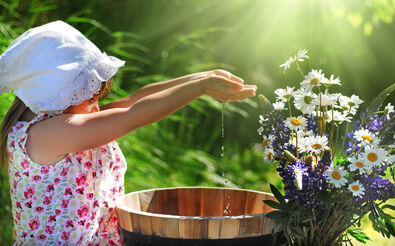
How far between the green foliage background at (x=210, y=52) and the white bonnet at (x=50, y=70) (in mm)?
1097

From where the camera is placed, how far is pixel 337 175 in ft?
4.12

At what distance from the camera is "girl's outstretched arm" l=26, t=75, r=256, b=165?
57.4 inches

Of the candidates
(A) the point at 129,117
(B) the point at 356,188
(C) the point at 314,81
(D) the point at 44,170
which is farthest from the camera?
(D) the point at 44,170

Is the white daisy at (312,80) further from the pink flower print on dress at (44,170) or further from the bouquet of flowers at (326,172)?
the pink flower print on dress at (44,170)

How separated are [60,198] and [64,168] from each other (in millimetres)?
103

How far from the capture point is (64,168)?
161 centimetres

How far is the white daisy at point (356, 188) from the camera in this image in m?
1.22

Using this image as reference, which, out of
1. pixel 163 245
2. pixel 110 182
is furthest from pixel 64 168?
pixel 163 245

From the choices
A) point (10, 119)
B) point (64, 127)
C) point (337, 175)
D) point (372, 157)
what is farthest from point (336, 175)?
point (10, 119)

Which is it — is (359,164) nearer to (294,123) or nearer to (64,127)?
(294,123)

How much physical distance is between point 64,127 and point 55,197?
268 mm

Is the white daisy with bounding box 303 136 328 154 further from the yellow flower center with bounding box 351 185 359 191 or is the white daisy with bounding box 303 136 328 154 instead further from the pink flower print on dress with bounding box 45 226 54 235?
the pink flower print on dress with bounding box 45 226 54 235

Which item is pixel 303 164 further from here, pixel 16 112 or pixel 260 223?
pixel 16 112

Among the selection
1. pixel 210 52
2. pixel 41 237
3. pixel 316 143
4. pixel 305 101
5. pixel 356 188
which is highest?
pixel 210 52
